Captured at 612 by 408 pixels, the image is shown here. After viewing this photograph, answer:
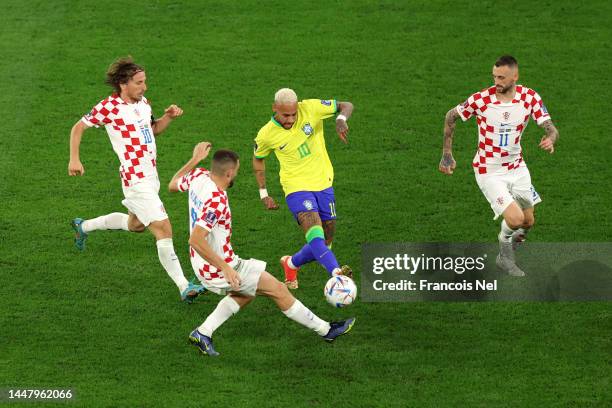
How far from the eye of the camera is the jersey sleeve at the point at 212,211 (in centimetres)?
1020

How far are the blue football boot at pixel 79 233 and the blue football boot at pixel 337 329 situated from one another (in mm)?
3235

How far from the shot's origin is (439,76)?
16.6 metres

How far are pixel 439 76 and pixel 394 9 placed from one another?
6.81 feet

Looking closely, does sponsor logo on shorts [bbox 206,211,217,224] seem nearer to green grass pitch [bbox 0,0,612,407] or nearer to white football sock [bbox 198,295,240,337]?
white football sock [bbox 198,295,240,337]

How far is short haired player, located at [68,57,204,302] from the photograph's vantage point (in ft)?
38.4

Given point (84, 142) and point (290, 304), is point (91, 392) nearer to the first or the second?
point (290, 304)

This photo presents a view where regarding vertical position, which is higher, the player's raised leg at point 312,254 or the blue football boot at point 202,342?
the player's raised leg at point 312,254

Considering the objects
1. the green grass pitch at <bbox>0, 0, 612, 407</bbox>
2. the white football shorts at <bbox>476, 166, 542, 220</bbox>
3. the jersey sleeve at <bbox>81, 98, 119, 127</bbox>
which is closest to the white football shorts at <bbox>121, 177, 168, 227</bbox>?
the jersey sleeve at <bbox>81, 98, 119, 127</bbox>

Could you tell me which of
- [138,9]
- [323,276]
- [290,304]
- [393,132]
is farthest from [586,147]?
[138,9]

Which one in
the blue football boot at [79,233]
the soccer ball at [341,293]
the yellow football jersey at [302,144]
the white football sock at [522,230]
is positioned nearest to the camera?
the soccer ball at [341,293]

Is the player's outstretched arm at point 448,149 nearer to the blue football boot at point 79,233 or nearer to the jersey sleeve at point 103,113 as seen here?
the jersey sleeve at point 103,113

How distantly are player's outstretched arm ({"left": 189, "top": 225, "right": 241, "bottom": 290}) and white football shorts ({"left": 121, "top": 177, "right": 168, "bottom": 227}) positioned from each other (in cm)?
165

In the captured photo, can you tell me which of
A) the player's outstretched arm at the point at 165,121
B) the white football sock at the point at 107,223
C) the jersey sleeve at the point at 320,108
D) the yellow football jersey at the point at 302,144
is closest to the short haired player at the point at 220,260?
the yellow football jersey at the point at 302,144

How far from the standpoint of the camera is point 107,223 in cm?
1244
